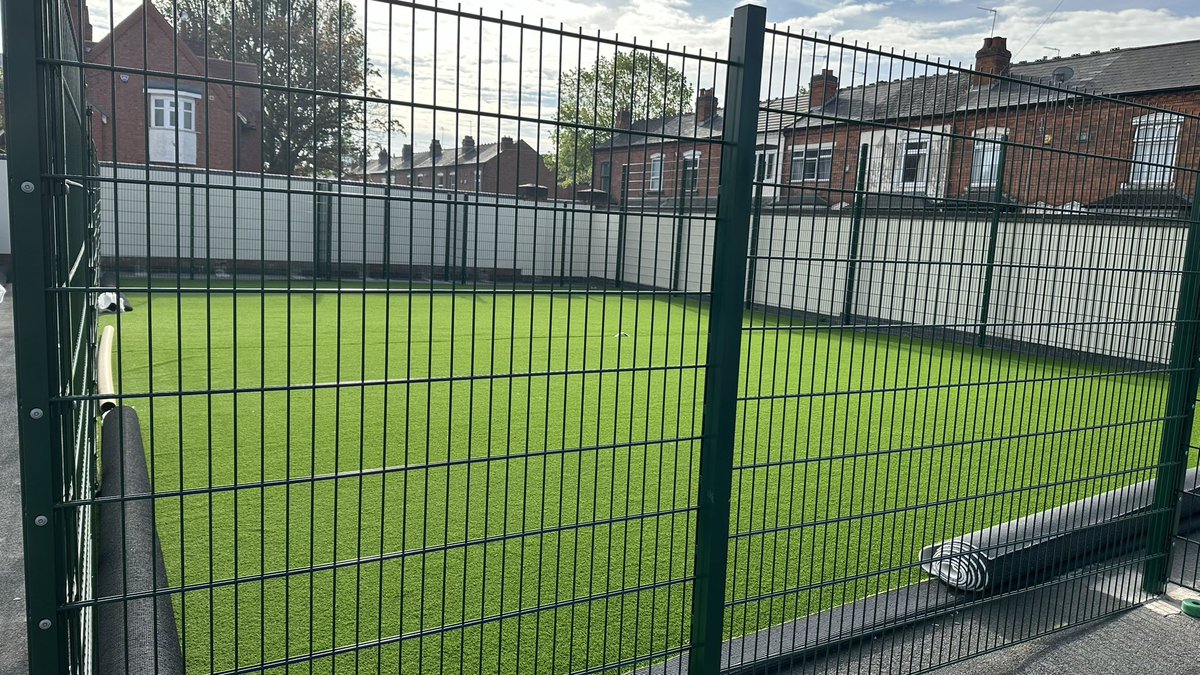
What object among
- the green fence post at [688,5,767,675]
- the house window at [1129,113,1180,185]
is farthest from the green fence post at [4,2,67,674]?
the house window at [1129,113,1180,185]

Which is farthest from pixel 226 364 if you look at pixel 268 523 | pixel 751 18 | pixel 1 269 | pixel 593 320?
pixel 1 269

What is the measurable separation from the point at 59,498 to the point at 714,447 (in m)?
1.76

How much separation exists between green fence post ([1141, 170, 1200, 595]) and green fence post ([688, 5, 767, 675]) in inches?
102

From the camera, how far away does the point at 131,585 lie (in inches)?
121

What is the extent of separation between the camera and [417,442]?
20.9 ft

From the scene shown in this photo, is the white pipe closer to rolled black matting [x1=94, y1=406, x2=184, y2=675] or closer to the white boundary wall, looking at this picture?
the white boundary wall

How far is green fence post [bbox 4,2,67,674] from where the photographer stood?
1688 mm

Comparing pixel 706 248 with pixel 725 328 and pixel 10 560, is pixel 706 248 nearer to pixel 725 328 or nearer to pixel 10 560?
pixel 725 328

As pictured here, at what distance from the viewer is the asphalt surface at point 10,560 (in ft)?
10.5

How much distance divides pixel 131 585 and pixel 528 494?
8.19 ft

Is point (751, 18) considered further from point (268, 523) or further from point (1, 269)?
point (1, 269)

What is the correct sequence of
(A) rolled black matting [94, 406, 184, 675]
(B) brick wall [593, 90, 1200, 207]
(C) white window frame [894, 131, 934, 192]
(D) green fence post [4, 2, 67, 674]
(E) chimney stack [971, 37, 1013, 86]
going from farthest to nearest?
(E) chimney stack [971, 37, 1013, 86] → (C) white window frame [894, 131, 934, 192] → (B) brick wall [593, 90, 1200, 207] → (A) rolled black matting [94, 406, 184, 675] → (D) green fence post [4, 2, 67, 674]

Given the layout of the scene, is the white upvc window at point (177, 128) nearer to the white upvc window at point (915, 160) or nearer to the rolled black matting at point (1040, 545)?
the white upvc window at point (915, 160)

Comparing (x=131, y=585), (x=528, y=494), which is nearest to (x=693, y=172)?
(x=131, y=585)
